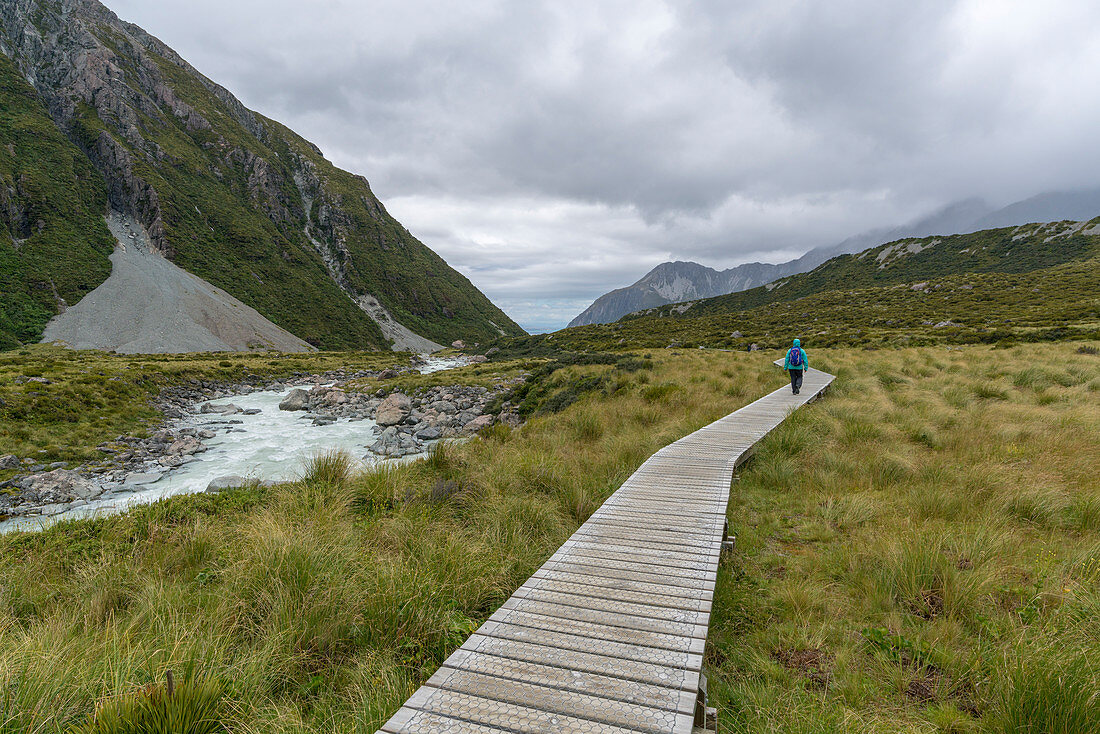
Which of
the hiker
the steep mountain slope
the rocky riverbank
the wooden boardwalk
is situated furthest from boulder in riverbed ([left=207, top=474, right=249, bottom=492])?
the steep mountain slope

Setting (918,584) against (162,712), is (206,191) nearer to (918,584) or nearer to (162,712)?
(162,712)

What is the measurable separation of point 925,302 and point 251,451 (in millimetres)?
71992

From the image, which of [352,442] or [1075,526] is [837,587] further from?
[352,442]

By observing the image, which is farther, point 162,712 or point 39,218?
point 39,218

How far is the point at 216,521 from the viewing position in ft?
19.9

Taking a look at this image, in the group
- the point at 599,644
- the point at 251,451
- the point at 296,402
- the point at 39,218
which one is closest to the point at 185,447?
the point at 251,451

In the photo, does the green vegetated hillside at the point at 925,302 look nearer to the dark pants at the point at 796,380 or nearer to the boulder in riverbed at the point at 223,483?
the dark pants at the point at 796,380

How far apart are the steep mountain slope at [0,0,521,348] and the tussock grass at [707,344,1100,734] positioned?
84353mm

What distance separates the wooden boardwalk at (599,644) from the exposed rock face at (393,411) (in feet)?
65.0

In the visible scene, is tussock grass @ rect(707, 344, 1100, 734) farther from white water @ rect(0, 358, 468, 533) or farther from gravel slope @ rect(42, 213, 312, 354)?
gravel slope @ rect(42, 213, 312, 354)

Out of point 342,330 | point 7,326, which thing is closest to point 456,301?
point 342,330

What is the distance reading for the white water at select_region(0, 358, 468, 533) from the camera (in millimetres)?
12250

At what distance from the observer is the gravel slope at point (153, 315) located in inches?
2443

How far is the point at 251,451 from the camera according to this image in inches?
685
